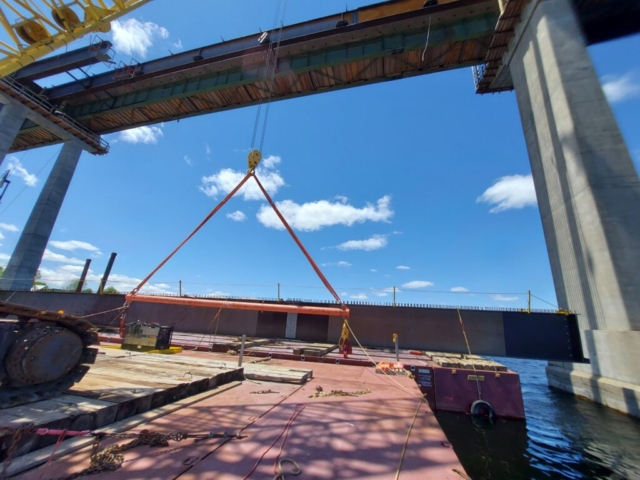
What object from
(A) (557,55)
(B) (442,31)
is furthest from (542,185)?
(B) (442,31)

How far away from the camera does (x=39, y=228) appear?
27.5m

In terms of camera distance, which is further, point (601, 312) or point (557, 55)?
point (557, 55)

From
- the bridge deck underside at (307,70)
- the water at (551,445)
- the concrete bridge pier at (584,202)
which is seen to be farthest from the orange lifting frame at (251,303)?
the bridge deck underside at (307,70)

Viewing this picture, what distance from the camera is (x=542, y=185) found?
16719mm

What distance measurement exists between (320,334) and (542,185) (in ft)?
54.8

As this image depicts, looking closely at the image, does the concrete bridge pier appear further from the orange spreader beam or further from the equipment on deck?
the equipment on deck

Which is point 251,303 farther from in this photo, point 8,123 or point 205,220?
point 8,123

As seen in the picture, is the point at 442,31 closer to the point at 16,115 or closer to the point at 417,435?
the point at 417,435

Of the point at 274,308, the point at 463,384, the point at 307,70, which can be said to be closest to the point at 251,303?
the point at 274,308

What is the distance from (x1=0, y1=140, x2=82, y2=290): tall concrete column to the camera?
84.7 ft

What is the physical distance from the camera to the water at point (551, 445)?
6.88 meters

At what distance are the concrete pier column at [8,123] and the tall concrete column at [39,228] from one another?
4.79 meters

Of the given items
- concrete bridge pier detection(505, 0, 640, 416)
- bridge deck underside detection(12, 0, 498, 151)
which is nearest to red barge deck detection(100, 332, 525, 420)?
concrete bridge pier detection(505, 0, 640, 416)

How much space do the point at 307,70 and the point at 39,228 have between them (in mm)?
29790
